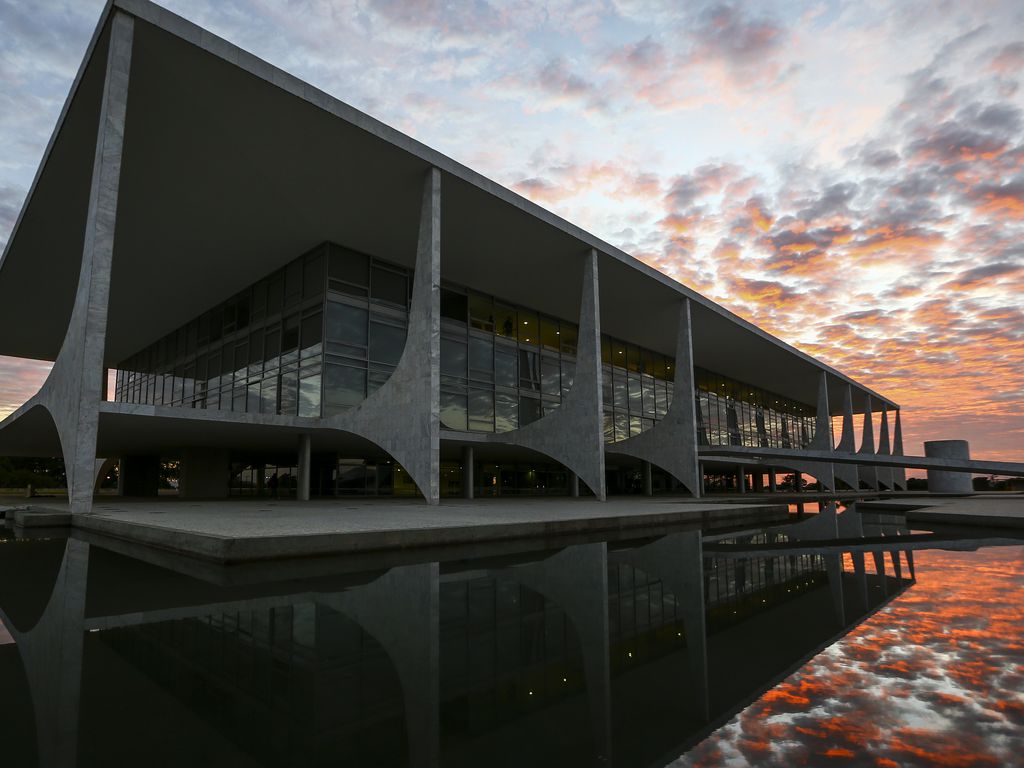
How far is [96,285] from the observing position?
1369 cm

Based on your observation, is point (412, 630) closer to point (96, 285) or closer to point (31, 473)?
point (96, 285)

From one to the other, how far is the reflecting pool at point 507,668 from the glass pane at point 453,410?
61.6 ft

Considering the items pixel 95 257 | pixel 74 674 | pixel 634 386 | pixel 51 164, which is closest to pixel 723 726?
pixel 74 674

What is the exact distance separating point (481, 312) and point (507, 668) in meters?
25.3

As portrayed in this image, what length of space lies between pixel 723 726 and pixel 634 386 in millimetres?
36499

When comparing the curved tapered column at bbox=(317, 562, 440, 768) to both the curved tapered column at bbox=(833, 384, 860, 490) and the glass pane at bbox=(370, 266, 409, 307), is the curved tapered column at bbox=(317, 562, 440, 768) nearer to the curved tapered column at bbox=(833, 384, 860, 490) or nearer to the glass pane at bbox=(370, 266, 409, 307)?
the glass pane at bbox=(370, 266, 409, 307)

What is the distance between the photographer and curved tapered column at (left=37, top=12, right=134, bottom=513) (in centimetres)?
1347

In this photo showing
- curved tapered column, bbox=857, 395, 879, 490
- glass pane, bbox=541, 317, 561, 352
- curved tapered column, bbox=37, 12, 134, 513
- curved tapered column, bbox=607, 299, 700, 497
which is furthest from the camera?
curved tapered column, bbox=857, 395, 879, 490

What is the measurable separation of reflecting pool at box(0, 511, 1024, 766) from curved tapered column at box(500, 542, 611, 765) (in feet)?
0.08

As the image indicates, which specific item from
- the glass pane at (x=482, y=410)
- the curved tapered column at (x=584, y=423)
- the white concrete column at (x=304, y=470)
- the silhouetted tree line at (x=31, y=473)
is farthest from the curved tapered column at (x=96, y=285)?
the silhouetted tree line at (x=31, y=473)

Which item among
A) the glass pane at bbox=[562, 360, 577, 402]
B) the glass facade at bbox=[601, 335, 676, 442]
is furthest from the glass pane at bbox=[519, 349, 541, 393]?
the glass facade at bbox=[601, 335, 676, 442]

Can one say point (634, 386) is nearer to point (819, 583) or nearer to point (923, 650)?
point (819, 583)

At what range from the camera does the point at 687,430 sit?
2939 centimetres

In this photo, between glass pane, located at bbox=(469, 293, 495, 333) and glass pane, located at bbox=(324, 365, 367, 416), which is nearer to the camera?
glass pane, located at bbox=(324, 365, 367, 416)
